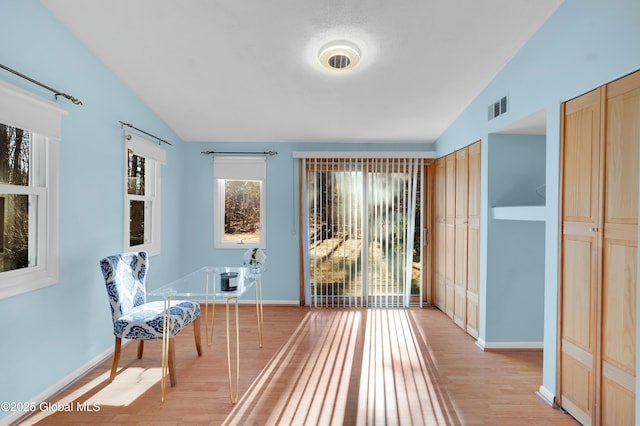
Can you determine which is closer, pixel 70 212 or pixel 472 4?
pixel 472 4

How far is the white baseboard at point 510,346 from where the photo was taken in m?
3.05

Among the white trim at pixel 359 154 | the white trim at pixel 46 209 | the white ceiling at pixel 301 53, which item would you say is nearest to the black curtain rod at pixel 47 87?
the white trim at pixel 46 209

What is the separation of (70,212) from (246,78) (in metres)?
1.84

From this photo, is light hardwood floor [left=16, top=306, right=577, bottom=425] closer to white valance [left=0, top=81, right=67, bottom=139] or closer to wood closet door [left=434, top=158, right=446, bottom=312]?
wood closet door [left=434, top=158, right=446, bottom=312]

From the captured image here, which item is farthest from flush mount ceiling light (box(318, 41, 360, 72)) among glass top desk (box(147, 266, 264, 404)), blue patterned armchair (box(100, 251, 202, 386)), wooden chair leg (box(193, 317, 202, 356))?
wooden chair leg (box(193, 317, 202, 356))

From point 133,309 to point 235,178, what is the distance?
228 centimetres

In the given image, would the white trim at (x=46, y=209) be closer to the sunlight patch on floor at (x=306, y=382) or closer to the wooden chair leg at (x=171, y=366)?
the wooden chair leg at (x=171, y=366)

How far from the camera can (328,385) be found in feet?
7.89

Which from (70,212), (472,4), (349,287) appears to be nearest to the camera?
(472,4)

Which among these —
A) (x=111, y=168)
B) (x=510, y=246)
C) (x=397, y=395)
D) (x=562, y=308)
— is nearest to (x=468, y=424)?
(x=397, y=395)

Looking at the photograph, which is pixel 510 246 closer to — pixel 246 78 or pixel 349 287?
pixel 349 287

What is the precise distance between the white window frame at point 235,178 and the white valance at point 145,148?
0.79 metres

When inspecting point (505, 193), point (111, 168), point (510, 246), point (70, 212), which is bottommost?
point (510, 246)

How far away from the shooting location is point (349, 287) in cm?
441
